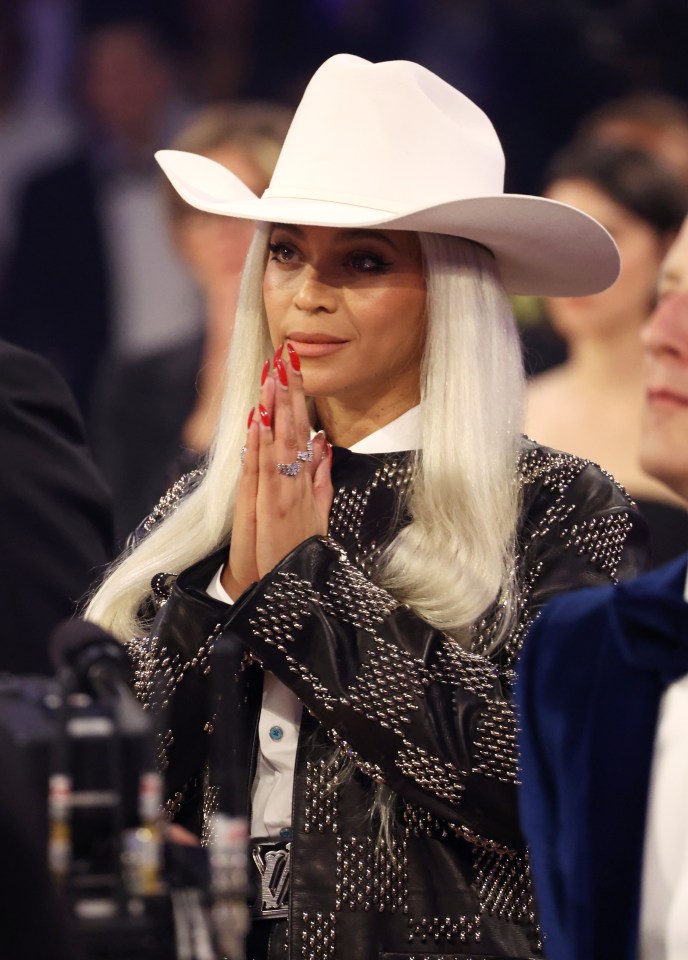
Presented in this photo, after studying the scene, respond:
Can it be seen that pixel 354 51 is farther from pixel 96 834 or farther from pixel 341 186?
pixel 96 834

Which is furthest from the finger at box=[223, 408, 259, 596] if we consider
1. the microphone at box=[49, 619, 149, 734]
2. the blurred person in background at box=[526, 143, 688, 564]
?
the blurred person in background at box=[526, 143, 688, 564]

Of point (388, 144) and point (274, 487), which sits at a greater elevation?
point (388, 144)

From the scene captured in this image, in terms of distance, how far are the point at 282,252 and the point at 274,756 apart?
0.84 metres

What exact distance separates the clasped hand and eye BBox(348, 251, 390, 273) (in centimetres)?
23

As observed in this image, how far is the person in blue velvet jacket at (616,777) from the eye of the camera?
1811 millimetres

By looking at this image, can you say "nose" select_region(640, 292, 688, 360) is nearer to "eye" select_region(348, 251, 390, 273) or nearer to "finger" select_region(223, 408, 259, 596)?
"eye" select_region(348, 251, 390, 273)

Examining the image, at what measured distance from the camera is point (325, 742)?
8.20 ft

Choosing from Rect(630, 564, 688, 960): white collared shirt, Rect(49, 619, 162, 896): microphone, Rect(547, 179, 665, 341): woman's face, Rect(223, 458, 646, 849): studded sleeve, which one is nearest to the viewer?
Rect(49, 619, 162, 896): microphone

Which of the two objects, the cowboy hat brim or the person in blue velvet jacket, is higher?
the cowboy hat brim

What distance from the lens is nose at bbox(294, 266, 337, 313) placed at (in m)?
2.64

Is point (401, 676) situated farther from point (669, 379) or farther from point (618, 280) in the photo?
point (618, 280)

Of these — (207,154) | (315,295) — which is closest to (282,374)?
(315,295)

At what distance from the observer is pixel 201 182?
2957mm

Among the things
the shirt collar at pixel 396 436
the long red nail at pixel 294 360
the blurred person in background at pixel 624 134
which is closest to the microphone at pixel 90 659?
the long red nail at pixel 294 360
